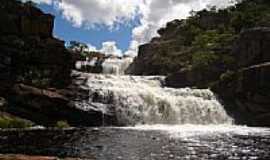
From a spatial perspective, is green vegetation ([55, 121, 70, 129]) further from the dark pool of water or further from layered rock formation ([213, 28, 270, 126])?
layered rock formation ([213, 28, 270, 126])

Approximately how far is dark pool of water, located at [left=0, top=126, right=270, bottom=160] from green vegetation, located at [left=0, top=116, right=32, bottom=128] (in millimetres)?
3906

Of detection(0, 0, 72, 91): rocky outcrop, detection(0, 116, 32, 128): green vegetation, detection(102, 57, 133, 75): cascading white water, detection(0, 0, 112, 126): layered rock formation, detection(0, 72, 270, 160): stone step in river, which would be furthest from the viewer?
detection(102, 57, 133, 75): cascading white water

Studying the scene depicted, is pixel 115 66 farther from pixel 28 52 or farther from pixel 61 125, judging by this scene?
pixel 61 125

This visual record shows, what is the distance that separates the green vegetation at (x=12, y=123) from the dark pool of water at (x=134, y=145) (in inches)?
154

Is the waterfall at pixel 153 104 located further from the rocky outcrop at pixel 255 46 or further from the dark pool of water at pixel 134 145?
the dark pool of water at pixel 134 145

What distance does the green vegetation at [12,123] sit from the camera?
5059 cm

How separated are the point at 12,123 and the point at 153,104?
64.5 feet

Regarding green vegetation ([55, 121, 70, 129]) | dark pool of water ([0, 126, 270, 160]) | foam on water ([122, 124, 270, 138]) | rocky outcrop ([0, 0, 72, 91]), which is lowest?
dark pool of water ([0, 126, 270, 160])

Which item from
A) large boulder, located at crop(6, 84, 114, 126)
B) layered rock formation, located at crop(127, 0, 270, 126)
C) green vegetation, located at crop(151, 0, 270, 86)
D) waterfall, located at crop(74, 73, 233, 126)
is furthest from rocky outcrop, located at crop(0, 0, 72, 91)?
green vegetation, located at crop(151, 0, 270, 86)

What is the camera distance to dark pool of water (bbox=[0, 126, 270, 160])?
107ft

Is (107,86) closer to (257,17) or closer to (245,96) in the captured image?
(245,96)

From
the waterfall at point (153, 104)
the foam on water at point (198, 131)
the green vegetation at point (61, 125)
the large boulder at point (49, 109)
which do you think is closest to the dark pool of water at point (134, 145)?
the foam on water at point (198, 131)

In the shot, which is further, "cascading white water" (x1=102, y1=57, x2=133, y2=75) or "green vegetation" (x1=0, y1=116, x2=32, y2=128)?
"cascading white water" (x1=102, y1=57, x2=133, y2=75)

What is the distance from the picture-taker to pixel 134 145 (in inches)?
1481
